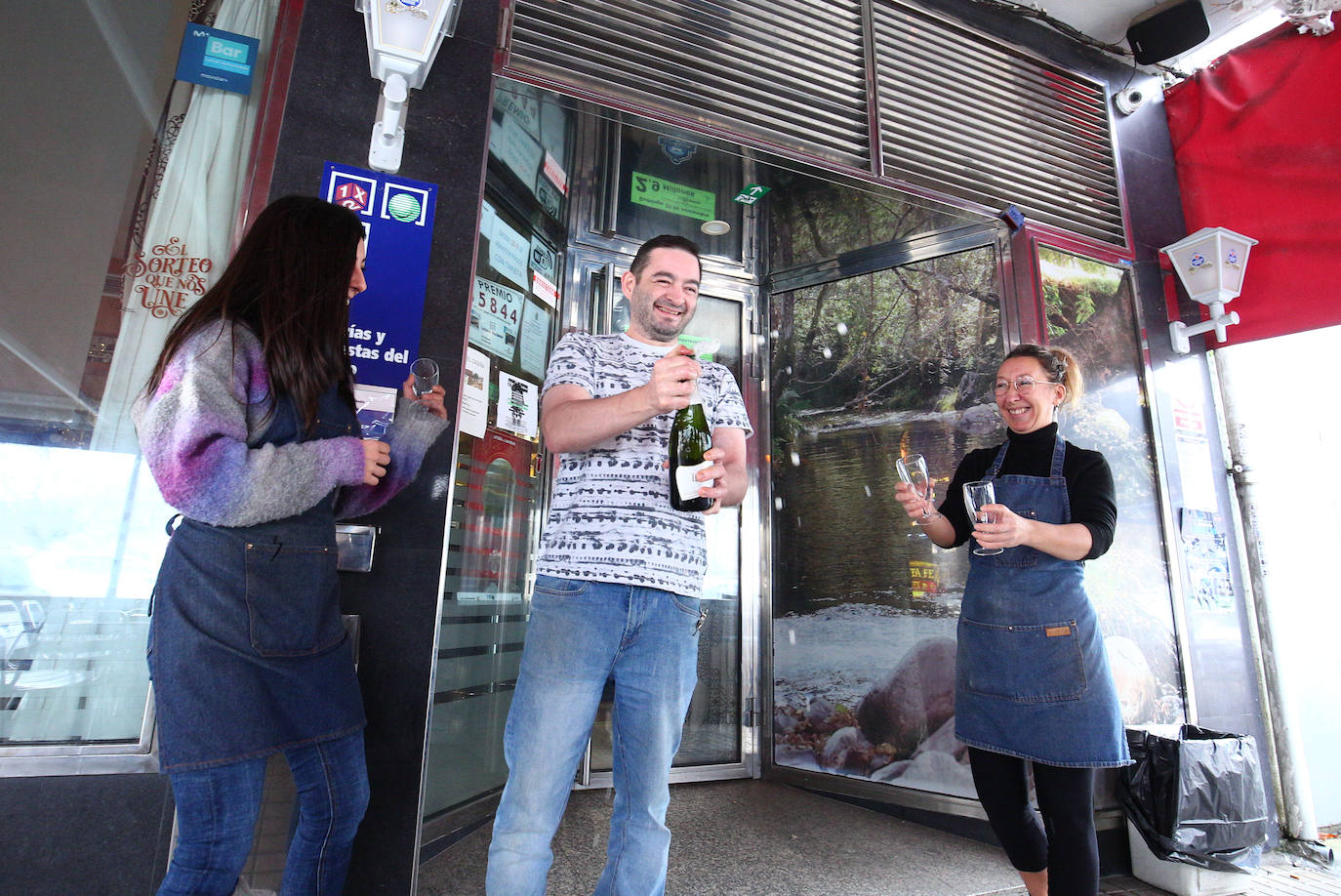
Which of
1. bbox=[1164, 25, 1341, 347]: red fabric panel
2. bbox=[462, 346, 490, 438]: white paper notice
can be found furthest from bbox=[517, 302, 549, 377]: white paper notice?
bbox=[1164, 25, 1341, 347]: red fabric panel

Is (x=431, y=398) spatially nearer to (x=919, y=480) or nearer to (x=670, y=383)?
(x=670, y=383)

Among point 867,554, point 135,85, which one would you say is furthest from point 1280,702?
point 135,85

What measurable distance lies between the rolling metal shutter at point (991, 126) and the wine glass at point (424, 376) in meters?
1.88

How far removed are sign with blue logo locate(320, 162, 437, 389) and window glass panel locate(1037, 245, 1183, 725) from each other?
2.56 m

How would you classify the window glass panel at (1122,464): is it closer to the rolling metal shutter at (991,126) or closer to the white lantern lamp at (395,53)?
the rolling metal shutter at (991,126)

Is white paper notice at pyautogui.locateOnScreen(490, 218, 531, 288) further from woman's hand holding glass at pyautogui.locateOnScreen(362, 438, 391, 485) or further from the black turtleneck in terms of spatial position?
the black turtleneck

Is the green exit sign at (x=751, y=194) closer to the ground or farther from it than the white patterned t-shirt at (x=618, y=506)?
farther from it

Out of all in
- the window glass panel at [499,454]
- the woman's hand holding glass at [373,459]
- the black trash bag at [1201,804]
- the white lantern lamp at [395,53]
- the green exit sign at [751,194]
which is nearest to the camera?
the woman's hand holding glass at [373,459]

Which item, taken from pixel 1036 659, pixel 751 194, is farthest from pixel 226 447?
pixel 751 194

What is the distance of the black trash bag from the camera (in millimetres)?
2348

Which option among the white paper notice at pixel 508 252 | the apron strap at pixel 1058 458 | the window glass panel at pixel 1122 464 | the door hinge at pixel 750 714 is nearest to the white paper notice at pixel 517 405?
the white paper notice at pixel 508 252

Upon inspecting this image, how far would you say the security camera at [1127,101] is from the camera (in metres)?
3.51

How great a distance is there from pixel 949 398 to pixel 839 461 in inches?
23.9

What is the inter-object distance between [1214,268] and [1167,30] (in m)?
1.11
